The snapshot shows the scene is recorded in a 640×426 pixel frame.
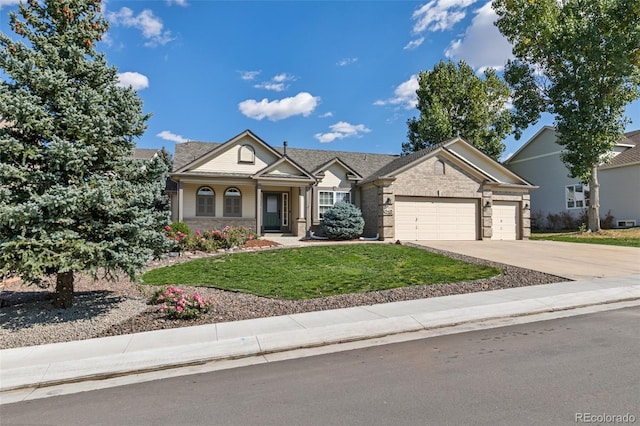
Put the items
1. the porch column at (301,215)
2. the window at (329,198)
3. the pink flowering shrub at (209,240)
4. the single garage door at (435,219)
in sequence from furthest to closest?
the window at (329,198) < the porch column at (301,215) < the single garage door at (435,219) < the pink flowering shrub at (209,240)

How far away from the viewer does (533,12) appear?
22594 mm

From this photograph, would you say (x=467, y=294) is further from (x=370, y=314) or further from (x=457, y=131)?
(x=457, y=131)

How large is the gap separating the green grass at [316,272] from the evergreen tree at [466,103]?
21659 millimetres

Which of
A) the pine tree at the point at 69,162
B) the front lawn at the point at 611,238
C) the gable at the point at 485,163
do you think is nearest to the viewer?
the pine tree at the point at 69,162

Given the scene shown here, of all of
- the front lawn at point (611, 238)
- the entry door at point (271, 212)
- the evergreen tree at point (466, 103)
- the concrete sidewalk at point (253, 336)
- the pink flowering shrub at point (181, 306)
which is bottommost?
the concrete sidewalk at point (253, 336)

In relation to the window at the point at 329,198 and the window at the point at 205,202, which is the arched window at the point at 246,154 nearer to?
the window at the point at 205,202

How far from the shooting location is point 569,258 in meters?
13.8

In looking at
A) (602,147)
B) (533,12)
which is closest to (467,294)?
(602,147)

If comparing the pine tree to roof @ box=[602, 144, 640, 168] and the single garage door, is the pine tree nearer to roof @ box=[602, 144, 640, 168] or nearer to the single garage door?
the single garage door

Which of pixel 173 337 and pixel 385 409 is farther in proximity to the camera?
pixel 173 337

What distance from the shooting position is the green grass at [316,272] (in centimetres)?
975

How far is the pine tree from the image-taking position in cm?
645

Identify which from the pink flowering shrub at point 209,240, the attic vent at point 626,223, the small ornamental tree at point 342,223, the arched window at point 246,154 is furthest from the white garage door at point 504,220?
the pink flowering shrub at point 209,240

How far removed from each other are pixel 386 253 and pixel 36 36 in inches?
A: 460
